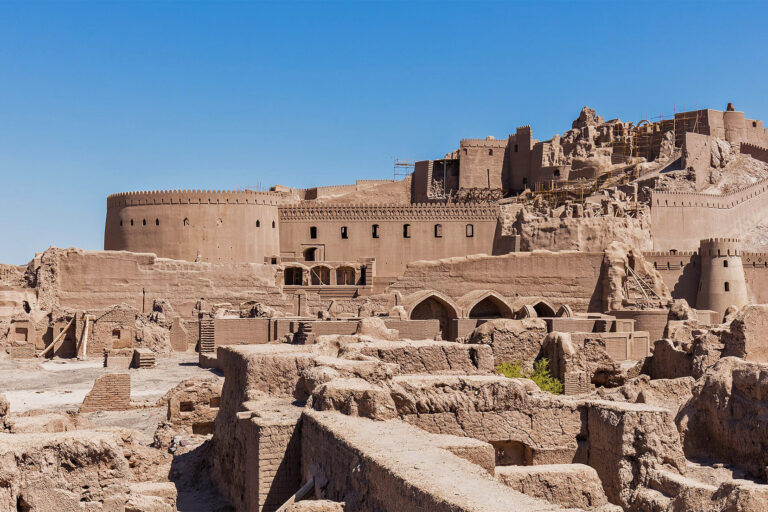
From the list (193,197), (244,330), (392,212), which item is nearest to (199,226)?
(193,197)

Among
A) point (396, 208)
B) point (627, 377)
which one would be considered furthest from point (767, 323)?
point (396, 208)

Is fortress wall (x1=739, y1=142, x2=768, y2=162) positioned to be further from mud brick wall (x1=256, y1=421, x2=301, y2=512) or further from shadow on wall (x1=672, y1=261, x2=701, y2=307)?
mud brick wall (x1=256, y1=421, x2=301, y2=512)

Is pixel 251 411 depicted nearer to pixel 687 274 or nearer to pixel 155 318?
pixel 155 318

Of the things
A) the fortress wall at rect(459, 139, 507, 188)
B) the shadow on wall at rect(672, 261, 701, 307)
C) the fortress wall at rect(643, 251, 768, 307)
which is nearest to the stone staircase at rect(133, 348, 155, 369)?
the fortress wall at rect(643, 251, 768, 307)

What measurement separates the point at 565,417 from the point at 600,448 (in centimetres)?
45

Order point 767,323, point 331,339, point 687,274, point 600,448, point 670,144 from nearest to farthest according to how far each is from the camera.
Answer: point 600,448 → point 331,339 → point 767,323 → point 687,274 → point 670,144

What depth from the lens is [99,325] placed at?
24531 millimetres

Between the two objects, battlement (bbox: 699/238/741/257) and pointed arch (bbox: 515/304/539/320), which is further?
battlement (bbox: 699/238/741/257)

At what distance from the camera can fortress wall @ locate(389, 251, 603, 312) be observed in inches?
1150

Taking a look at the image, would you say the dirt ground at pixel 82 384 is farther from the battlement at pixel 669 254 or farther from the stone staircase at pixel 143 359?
the battlement at pixel 669 254

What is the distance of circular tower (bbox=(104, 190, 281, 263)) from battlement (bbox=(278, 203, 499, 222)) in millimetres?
1586

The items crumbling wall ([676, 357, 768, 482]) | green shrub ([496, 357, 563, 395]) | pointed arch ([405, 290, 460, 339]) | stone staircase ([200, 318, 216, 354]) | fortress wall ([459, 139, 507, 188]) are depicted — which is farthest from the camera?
fortress wall ([459, 139, 507, 188])

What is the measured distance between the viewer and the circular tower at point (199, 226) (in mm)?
32469

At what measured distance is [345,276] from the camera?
110 feet
